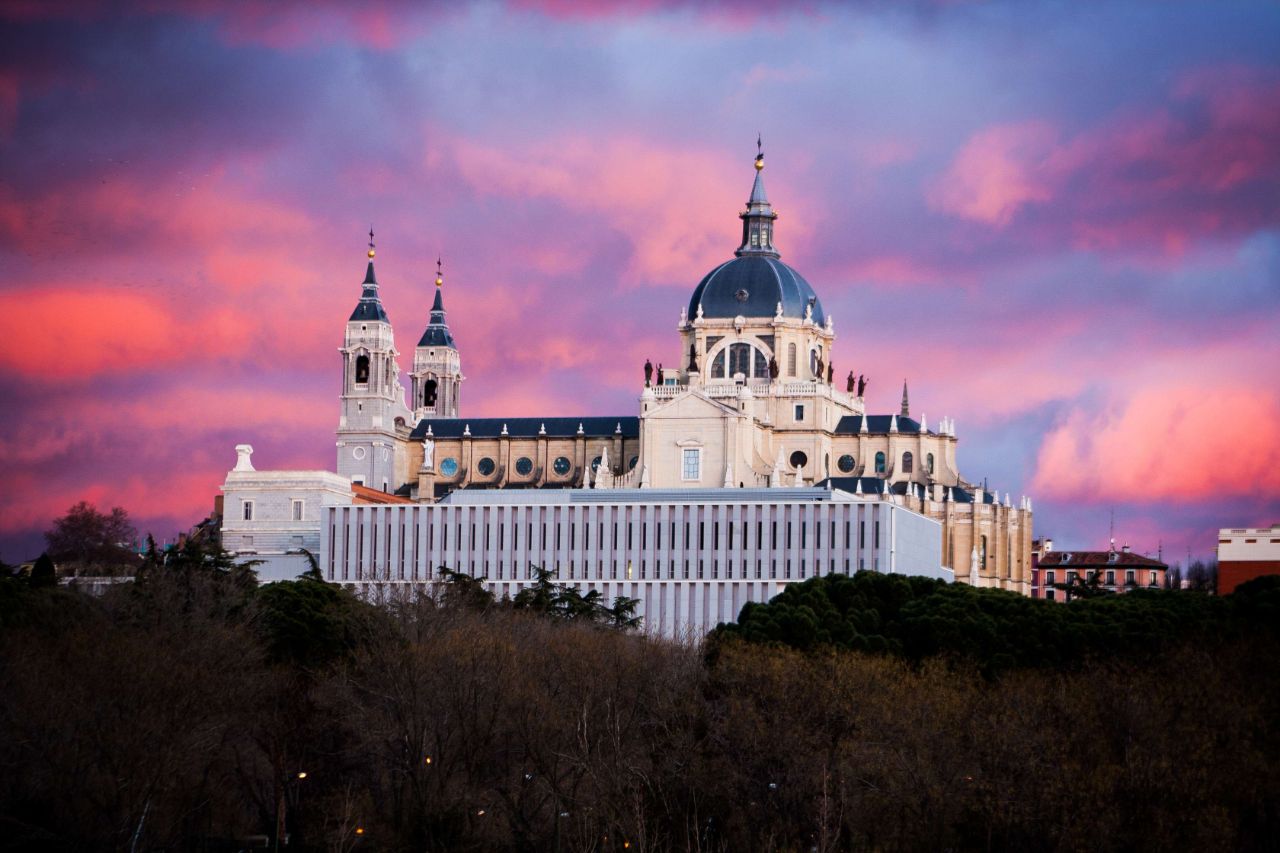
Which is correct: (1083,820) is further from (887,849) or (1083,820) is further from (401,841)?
(401,841)

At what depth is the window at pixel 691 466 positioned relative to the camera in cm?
19812

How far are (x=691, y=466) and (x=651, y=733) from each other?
323 ft

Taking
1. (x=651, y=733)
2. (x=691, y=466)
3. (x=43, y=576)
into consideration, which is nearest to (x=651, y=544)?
(x=691, y=466)

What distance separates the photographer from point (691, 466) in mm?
198250

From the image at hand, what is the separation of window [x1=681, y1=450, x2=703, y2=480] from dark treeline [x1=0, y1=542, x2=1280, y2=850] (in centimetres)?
7949

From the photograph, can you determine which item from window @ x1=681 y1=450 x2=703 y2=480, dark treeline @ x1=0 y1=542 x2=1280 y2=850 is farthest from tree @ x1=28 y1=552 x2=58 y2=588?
window @ x1=681 y1=450 x2=703 y2=480

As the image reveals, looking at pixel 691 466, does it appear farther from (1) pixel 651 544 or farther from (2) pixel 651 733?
(2) pixel 651 733

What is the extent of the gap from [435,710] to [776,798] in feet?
52.7

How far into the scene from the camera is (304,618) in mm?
122812

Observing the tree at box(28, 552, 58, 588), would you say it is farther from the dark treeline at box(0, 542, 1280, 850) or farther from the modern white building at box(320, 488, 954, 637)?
the modern white building at box(320, 488, 954, 637)

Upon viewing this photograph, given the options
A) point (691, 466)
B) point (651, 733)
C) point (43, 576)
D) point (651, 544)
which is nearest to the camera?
point (651, 733)

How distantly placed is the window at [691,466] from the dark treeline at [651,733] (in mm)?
79487

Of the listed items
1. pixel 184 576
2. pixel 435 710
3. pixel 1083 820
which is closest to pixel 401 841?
pixel 435 710

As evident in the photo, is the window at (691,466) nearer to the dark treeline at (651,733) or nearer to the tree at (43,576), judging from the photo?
the tree at (43,576)
